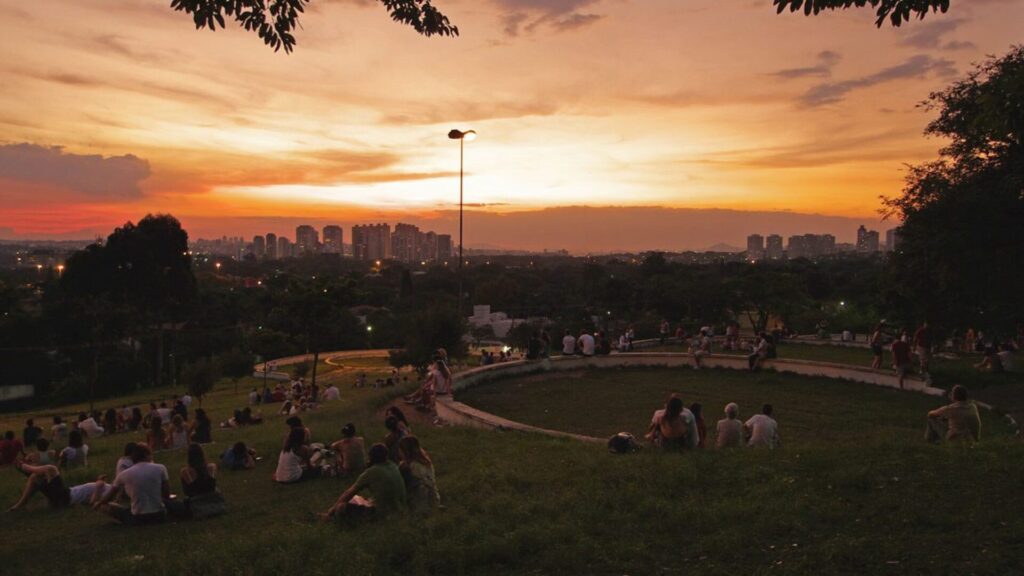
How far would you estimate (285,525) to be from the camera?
7629 mm

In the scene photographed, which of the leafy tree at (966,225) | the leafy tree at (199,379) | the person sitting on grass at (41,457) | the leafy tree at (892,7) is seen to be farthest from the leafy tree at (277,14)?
the leafy tree at (199,379)

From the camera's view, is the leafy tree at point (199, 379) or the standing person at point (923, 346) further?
the leafy tree at point (199, 379)

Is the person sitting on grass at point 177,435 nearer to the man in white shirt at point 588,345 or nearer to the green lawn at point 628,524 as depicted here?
the green lawn at point 628,524

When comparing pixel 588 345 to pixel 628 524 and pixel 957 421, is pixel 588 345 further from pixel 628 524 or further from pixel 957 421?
pixel 628 524

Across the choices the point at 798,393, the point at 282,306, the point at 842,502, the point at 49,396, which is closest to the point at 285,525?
the point at 842,502

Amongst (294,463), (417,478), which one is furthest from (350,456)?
(417,478)

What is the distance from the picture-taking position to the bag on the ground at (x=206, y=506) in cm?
840

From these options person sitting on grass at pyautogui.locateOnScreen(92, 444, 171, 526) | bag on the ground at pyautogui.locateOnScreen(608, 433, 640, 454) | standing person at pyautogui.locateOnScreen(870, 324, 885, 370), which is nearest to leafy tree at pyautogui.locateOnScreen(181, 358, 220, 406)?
person sitting on grass at pyautogui.locateOnScreen(92, 444, 171, 526)

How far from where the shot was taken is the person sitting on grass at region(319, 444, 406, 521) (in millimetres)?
7363

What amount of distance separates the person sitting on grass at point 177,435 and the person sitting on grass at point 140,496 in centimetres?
466

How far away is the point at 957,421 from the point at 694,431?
374 cm

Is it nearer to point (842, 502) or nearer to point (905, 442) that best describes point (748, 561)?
point (842, 502)

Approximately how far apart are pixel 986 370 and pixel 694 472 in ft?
48.1

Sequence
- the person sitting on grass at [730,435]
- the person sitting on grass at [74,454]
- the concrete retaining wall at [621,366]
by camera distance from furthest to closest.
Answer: the concrete retaining wall at [621,366] < the person sitting on grass at [74,454] < the person sitting on grass at [730,435]
